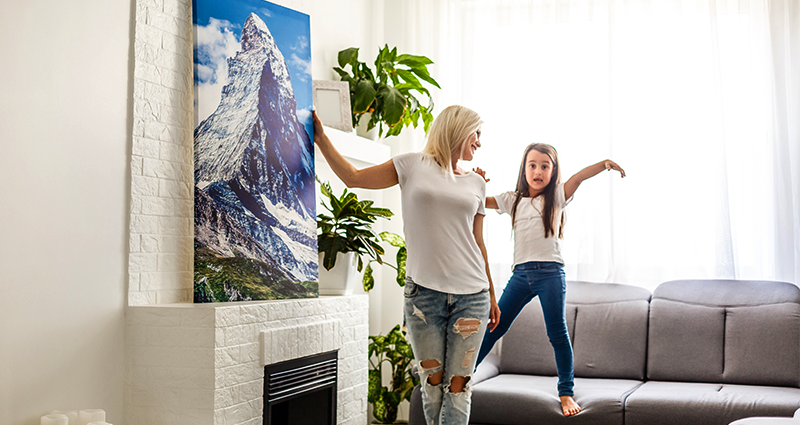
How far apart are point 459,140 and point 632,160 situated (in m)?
1.93

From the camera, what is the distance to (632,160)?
12.4 feet

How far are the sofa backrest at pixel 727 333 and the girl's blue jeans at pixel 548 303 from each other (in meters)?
0.74

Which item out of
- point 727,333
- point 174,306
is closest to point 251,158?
point 174,306

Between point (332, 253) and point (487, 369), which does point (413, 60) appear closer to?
point (332, 253)

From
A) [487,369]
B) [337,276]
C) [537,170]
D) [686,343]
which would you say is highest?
[537,170]

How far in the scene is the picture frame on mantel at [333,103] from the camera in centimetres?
302

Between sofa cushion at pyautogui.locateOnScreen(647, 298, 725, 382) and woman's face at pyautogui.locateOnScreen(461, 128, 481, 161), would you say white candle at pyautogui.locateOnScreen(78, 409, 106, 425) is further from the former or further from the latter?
sofa cushion at pyautogui.locateOnScreen(647, 298, 725, 382)

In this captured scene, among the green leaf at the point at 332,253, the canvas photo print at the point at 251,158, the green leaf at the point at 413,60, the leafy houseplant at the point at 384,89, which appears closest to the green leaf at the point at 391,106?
the leafy houseplant at the point at 384,89

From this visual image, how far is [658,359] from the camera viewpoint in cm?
340

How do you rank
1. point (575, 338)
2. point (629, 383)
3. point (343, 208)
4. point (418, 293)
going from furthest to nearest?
point (575, 338) → point (629, 383) → point (343, 208) → point (418, 293)

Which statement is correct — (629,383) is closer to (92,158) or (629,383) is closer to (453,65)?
(453,65)

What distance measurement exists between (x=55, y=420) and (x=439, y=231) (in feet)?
4.04

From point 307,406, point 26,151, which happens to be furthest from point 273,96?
point 307,406

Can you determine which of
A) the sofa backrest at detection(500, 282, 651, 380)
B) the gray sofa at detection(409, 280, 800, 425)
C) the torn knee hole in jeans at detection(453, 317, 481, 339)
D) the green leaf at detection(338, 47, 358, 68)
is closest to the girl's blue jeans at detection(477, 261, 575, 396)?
the gray sofa at detection(409, 280, 800, 425)
